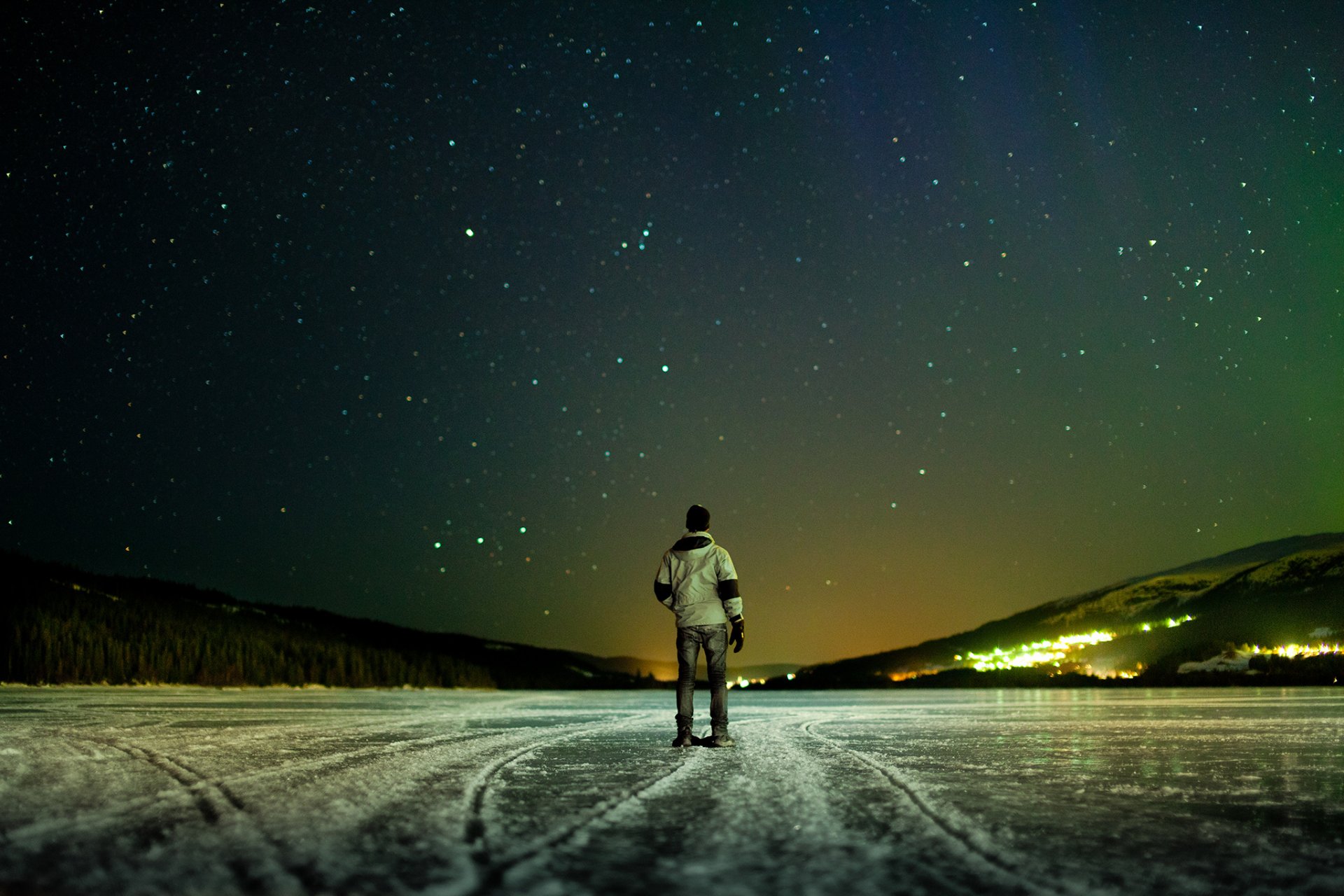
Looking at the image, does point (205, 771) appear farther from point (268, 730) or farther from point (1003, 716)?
point (1003, 716)

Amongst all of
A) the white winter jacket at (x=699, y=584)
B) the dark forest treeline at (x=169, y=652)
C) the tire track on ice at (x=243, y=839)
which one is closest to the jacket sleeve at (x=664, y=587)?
the white winter jacket at (x=699, y=584)

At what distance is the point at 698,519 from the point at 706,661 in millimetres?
1378

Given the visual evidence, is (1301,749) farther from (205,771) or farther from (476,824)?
(205,771)

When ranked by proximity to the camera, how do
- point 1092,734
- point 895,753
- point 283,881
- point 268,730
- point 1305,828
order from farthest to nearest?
point 268,730, point 1092,734, point 895,753, point 1305,828, point 283,881

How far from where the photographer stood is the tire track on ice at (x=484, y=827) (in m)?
3.88

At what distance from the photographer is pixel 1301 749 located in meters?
9.44

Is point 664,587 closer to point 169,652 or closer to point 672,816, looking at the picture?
point 672,816

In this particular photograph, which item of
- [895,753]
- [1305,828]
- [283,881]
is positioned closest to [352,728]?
[895,753]

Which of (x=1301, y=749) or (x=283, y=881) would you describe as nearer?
(x=283, y=881)

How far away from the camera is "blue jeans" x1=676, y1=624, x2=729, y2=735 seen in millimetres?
9797

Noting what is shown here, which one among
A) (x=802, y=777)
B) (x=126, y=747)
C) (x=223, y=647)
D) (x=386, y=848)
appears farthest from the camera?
(x=223, y=647)

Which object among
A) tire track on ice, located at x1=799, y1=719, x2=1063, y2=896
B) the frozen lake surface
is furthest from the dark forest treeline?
tire track on ice, located at x1=799, y1=719, x2=1063, y2=896

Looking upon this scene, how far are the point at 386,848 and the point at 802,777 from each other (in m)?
3.47

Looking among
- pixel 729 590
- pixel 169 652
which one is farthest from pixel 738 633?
pixel 169 652
